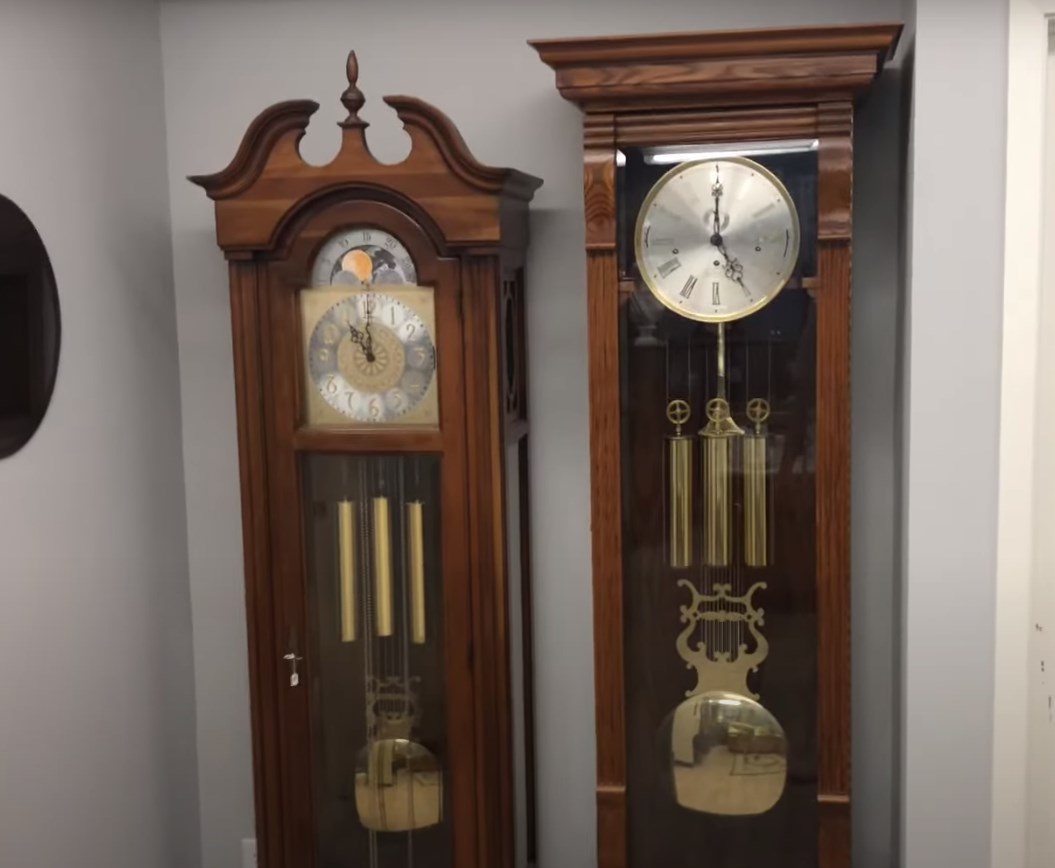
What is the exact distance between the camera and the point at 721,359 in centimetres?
196

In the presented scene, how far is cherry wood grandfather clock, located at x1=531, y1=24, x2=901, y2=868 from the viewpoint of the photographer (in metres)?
1.86

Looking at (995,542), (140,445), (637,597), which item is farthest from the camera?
(140,445)

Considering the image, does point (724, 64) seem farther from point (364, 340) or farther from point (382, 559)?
point (382, 559)

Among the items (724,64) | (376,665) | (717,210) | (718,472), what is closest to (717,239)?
(717,210)

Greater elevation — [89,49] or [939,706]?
[89,49]

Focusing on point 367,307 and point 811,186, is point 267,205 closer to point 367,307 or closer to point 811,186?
point 367,307

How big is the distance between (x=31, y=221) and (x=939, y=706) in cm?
157

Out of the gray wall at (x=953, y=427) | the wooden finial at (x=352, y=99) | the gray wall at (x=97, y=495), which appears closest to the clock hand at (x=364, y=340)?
the wooden finial at (x=352, y=99)

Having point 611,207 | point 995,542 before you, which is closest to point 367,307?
point 611,207

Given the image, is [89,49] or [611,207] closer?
[611,207]

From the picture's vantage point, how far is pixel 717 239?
192cm

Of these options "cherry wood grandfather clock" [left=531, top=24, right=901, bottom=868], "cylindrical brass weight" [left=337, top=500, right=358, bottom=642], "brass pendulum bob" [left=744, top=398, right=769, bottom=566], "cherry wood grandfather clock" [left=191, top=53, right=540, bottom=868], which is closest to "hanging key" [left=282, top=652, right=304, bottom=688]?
"cherry wood grandfather clock" [left=191, top=53, right=540, bottom=868]

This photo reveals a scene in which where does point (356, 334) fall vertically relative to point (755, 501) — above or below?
above

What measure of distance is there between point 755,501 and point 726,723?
37 cm
